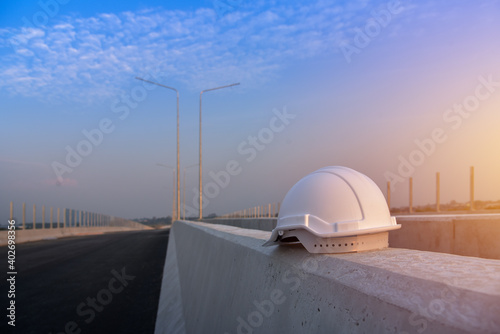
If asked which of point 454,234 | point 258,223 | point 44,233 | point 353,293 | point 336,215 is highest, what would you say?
point 336,215

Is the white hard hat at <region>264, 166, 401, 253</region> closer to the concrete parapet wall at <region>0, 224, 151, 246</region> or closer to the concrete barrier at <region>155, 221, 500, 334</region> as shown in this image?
the concrete barrier at <region>155, 221, 500, 334</region>

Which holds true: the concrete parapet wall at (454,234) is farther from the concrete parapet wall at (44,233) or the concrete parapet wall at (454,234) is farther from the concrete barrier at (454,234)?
the concrete parapet wall at (44,233)

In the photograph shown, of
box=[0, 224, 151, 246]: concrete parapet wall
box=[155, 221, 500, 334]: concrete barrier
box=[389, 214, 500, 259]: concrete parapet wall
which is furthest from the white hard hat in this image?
box=[0, 224, 151, 246]: concrete parapet wall

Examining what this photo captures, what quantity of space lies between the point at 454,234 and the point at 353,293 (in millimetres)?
6697

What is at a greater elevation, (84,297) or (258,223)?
(258,223)

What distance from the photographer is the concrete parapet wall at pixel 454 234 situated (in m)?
7.50

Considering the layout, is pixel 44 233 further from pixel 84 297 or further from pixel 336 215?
pixel 336 215

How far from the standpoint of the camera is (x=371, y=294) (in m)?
1.96

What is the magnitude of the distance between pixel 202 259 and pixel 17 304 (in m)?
5.02

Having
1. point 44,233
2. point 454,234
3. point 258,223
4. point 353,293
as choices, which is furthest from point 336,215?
point 44,233

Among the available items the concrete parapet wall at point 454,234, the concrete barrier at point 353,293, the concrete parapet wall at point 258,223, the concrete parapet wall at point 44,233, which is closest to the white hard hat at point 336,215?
the concrete barrier at point 353,293

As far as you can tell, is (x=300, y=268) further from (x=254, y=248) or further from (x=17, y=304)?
(x=17, y=304)

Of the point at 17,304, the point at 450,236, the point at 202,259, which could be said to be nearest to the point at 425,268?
the point at 202,259

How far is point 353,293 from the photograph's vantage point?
207 centimetres
